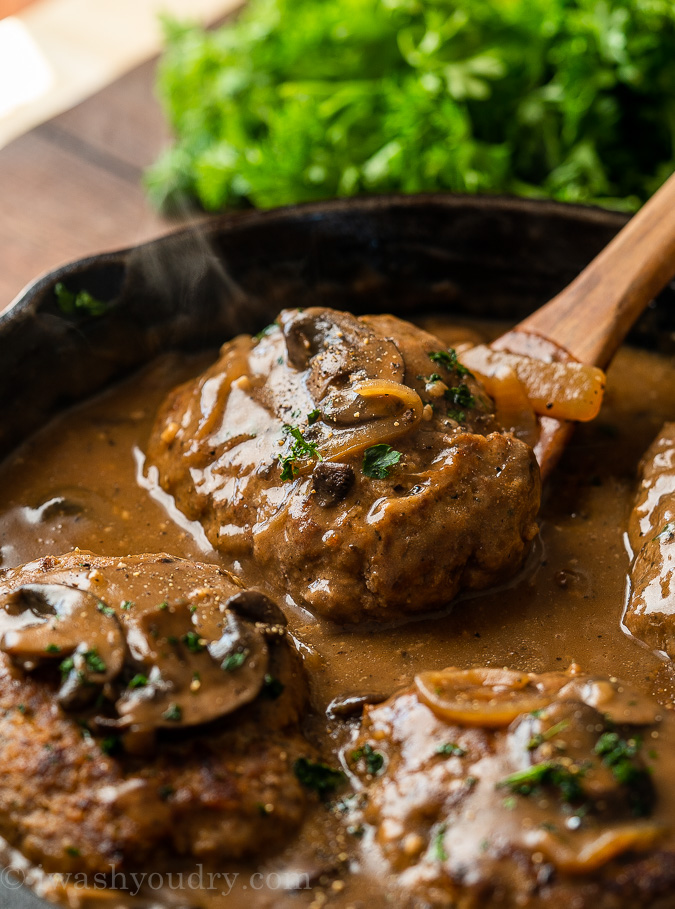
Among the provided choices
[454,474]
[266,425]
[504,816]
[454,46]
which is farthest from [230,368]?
[454,46]

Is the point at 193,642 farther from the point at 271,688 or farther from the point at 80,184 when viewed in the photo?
the point at 80,184

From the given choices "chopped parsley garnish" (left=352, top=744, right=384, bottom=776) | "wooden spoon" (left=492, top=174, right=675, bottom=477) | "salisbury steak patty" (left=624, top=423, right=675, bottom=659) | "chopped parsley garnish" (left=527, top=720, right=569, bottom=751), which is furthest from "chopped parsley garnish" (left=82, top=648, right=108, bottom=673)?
"wooden spoon" (left=492, top=174, right=675, bottom=477)

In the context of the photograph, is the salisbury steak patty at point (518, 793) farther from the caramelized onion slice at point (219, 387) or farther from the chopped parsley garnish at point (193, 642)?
the caramelized onion slice at point (219, 387)

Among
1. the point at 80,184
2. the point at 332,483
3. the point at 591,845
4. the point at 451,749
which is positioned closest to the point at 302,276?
the point at 332,483

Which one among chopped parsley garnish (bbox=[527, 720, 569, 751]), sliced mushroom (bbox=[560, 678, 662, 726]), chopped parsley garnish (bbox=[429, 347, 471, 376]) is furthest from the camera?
chopped parsley garnish (bbox=[429, 347, 471, 376])

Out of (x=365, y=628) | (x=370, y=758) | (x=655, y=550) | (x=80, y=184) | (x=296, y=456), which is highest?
A: (x=80, y=184)

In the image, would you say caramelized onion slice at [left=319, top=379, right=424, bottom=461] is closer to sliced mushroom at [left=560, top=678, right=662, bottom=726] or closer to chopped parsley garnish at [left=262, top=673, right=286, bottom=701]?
chopped parsley garnish at [left=262, top=673, right=286, bottom=701]
